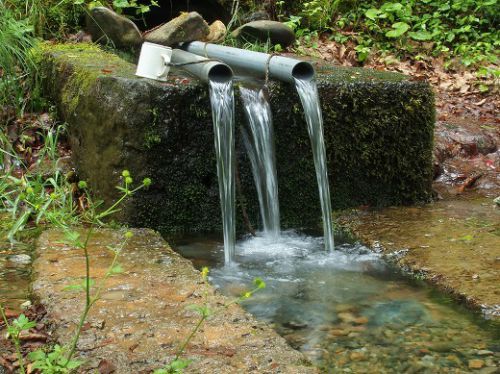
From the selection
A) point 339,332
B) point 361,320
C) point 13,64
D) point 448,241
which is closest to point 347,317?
point 361,320

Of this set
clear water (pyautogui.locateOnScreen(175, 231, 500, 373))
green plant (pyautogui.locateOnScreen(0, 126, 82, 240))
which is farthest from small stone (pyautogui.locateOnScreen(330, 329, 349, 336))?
green plant (pyautogui.locateOnScreen(0, 126, 82, 240))

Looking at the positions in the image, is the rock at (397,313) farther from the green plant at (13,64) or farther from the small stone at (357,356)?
the green plant at (13,64)

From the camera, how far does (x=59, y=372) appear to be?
1.87 m

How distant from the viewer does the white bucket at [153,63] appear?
155 inches

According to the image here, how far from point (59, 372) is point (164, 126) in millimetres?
2266

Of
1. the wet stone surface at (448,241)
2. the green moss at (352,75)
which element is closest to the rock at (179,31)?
the green moss at (352,75)

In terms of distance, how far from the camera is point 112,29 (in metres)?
5.47

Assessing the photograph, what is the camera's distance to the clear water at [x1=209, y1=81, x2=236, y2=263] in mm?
3943

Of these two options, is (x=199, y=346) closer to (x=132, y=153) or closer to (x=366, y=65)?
(x=132, y=153)

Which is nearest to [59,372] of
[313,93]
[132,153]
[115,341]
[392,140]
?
[115,341]

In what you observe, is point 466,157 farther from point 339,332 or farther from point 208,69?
point 339,332

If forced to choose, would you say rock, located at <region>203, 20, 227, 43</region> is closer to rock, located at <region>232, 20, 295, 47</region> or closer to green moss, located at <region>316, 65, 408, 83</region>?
rock, located at <region>232, 20, 295, 47</region>

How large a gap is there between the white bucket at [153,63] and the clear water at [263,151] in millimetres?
506

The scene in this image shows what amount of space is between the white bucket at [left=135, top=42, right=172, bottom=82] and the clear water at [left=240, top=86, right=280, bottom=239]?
51 cm
